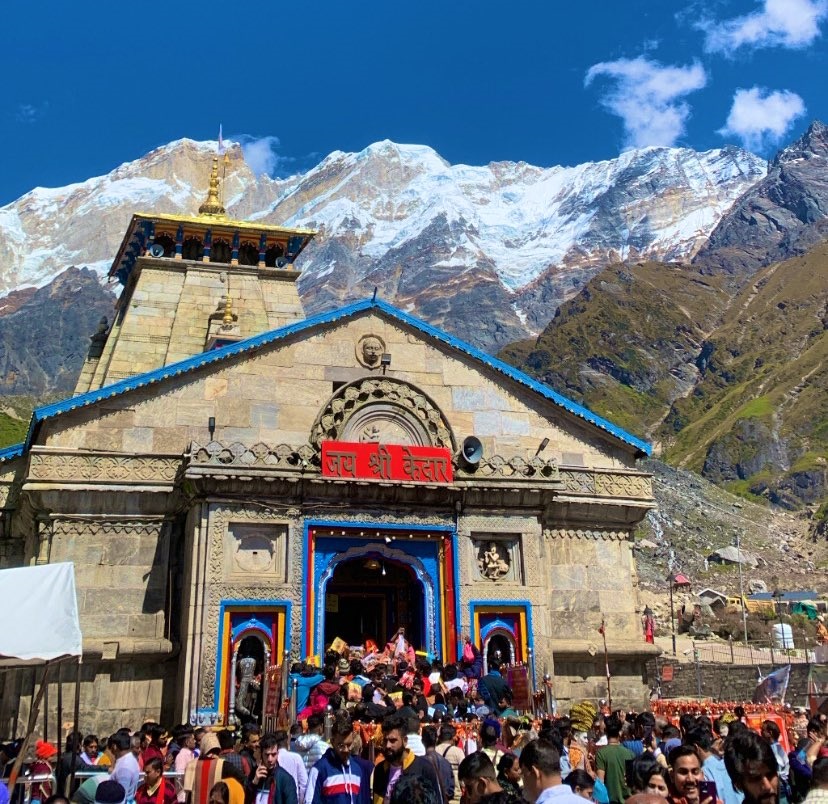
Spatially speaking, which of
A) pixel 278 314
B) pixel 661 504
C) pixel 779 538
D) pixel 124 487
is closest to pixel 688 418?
pixel 779 538

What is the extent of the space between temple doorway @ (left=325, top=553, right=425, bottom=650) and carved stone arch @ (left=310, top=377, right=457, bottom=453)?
3394 millimetres

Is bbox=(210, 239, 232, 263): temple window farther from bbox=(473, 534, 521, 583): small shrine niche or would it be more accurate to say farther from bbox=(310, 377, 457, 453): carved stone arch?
bbox=(473, 534, 521, 583): small shrine niche

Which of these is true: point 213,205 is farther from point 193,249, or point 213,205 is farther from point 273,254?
point 273,254

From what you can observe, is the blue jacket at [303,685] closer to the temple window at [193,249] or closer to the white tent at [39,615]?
the white tent at [39,615]

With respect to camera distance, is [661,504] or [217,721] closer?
[217,721]

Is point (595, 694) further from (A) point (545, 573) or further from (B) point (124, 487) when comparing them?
(B) point (124, 487)

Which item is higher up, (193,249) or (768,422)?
(768,422)

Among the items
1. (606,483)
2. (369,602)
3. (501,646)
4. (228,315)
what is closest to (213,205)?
(228,315)

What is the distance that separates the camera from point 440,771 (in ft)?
33.8

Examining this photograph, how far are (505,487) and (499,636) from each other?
12.2 feet

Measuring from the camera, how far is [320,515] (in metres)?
24.3

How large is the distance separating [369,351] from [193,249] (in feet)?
44.4

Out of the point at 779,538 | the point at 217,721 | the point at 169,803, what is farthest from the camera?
the point at 779,538

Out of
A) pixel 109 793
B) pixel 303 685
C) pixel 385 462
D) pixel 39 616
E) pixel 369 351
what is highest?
pixel 369 351
